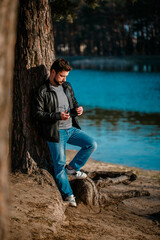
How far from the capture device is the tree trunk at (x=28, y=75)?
5152 millimetres

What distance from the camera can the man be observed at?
4715mm

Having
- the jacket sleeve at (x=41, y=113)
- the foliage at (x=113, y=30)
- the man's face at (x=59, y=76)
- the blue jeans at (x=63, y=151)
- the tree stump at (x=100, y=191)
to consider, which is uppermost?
the foliage at (x=113, y=30)

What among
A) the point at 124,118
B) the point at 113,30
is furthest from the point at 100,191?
the point at 113,30

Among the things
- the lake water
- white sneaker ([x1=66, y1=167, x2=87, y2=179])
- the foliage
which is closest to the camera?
white sneaker ([x1=66, y1=167, x2=87, y2=179])

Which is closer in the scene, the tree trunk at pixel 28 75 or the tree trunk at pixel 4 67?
the tree trunk at pixel 4 67

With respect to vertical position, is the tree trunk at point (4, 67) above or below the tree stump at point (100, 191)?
above

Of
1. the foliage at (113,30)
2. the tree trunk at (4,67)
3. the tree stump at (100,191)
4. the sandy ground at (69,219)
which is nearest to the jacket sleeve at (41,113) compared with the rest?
the sandy ground at (69,219)

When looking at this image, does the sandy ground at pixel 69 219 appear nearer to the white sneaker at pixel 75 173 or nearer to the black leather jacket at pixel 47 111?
the white sneaker at pixel 75 173

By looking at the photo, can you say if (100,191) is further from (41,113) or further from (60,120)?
(41,113)

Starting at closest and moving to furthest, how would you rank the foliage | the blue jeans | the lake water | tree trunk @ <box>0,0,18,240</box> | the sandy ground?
tree trunk @ <box>0,0,18,240</box>
the sandy ground
the blue jeans
the lake water
the foliage

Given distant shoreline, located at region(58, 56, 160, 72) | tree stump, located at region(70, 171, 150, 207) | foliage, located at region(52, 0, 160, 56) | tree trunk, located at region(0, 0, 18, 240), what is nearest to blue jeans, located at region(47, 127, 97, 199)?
tree stump, located at region(70, 171, 150, 207)

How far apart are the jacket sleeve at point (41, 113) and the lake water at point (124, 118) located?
2.38m

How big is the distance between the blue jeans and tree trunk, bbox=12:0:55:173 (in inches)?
16.9

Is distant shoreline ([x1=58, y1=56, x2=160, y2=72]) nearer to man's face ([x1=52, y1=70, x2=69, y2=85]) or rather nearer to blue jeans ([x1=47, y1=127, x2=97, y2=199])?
blue jeans ([x1=47, y1=127, x2=97, y2=199])
